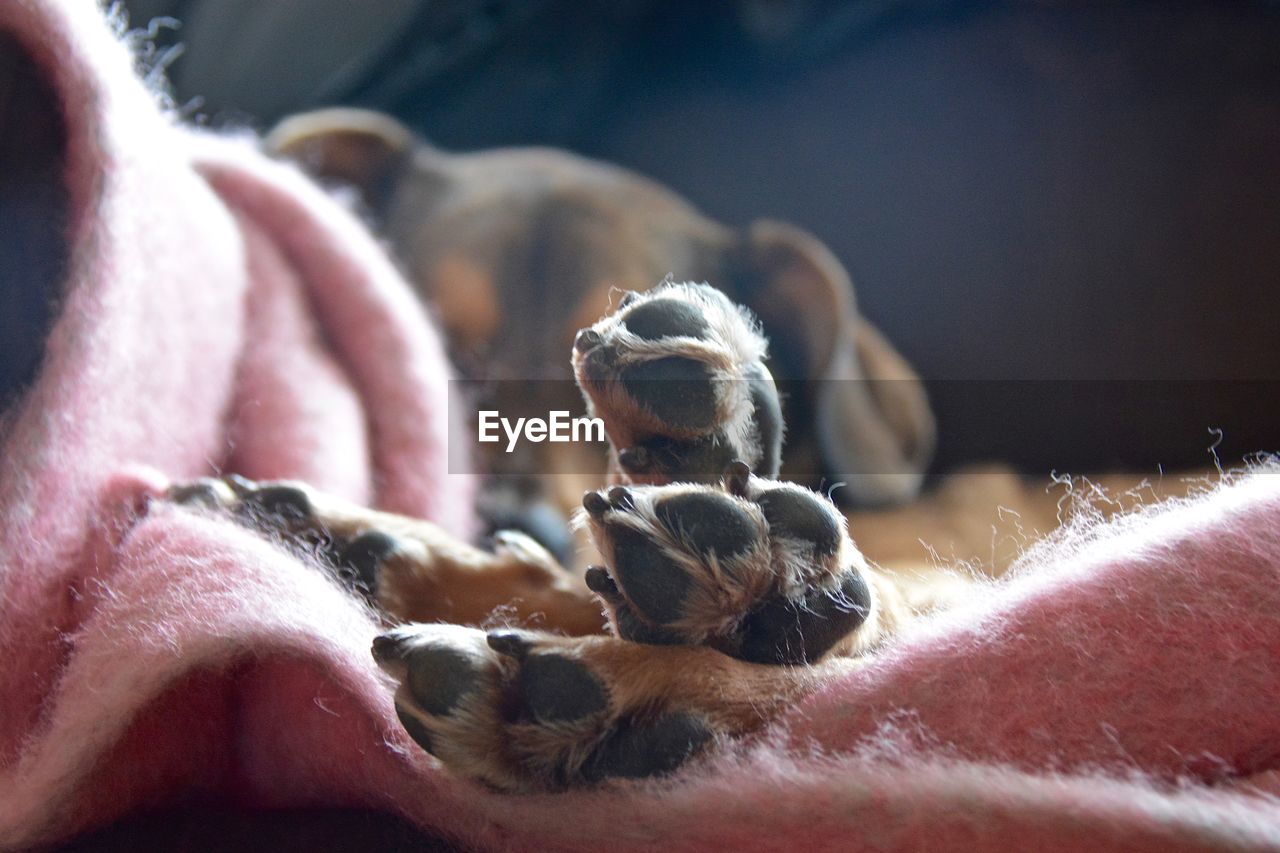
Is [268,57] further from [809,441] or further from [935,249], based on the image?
[935,249]

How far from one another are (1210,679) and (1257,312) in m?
1.45

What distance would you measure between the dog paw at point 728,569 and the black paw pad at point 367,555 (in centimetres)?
19

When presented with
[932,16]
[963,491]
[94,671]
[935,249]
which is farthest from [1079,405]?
[94,671]

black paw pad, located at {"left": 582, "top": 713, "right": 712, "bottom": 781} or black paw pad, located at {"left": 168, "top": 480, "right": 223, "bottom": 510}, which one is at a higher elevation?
black paw pad, located at {"left": 168, "top": 480, "right": 223, "bottom": 510}

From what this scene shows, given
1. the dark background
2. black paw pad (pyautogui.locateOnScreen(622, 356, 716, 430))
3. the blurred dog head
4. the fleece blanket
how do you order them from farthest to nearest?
the dark background, the blurred dog head, black paw pad (pyautogui.locateOnScreen(622, 356, 716, 430)), the fleece blanket

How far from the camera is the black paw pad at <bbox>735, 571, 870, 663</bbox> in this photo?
0.46 metres

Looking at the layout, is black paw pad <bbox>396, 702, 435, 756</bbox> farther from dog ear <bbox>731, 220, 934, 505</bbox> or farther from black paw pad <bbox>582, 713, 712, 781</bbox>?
dog ear <bbox>731, 220, 934, 505</bbox>

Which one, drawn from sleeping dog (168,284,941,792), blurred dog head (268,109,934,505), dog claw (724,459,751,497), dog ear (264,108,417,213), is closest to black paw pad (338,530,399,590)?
sleeping dog (168,284,941,792)

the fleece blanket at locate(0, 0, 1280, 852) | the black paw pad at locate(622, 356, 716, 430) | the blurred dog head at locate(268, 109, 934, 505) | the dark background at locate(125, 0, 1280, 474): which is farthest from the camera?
the dark background at locate(125, 0, 1280, 474)

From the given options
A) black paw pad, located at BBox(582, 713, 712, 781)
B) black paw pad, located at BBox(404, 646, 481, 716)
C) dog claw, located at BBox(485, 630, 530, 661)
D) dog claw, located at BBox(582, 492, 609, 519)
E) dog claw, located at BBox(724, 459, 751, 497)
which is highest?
dog claw, located at BBox(724, 459, 751, 497)

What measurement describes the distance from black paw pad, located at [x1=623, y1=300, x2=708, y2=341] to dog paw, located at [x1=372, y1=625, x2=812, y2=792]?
0.54 ft

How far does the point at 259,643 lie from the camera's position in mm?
467

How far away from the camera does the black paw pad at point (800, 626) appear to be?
1.51ft

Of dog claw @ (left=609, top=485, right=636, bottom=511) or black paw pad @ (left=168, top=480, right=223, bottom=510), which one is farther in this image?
black paw pad @ (left=168, top=480, right=223, bottom=510)
